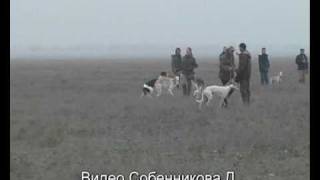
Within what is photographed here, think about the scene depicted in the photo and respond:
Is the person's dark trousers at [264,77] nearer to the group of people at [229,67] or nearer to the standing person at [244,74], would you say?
the group of people at [229,67]

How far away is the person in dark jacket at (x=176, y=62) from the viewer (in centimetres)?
983

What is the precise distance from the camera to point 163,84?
36.3 ft

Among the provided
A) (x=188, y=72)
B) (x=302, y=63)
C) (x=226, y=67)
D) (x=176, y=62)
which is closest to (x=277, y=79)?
(x=188, y=72)

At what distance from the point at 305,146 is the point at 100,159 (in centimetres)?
249

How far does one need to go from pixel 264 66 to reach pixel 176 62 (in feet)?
7.04

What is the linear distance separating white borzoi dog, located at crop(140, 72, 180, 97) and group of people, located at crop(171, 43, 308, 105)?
0.45 ft

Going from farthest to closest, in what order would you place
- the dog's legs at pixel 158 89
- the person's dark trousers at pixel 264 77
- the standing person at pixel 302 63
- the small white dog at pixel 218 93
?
the person's dark trousers at pixel 264 77 < the dog's legs at pixel 158 89 < the small white dog at pixel 218 93 < the standing person at pixel 302 63

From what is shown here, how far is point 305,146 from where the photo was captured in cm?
764

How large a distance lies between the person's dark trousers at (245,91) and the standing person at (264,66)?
50cm

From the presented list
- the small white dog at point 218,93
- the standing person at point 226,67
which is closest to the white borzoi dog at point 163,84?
the small white dog at point 218,93

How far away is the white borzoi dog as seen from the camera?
10.9 metres

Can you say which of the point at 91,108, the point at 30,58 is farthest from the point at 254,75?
the point at 30,58

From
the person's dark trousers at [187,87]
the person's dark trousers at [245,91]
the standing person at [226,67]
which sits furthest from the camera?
the person's dark trousers at [187,87]
